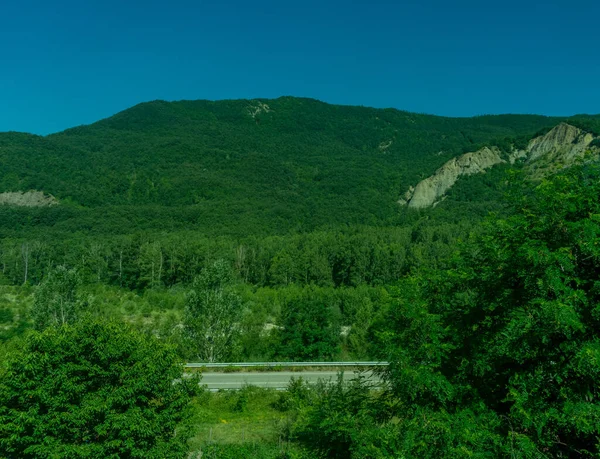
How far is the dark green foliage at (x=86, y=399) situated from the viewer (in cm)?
1107

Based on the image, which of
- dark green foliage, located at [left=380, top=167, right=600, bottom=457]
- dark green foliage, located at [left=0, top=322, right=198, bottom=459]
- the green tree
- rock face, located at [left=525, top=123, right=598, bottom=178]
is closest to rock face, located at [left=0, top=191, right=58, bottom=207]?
the green tree

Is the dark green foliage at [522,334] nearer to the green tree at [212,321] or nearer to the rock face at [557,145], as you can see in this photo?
the green tree at [212,321]

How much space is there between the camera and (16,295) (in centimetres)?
6569

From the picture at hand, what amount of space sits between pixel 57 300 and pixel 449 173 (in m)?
142

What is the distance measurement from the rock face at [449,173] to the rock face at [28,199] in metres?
137

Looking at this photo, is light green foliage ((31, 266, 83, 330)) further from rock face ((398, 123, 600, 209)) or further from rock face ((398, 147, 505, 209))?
rock face ((398, 123, 600, 209))

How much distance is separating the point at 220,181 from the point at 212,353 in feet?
535

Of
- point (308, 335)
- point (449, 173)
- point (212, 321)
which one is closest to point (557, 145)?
point (449, 173)

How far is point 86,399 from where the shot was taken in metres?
11.4

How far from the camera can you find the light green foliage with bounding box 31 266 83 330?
33219 millimetres

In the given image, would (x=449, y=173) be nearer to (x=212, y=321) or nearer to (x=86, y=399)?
(x=212, y=321)

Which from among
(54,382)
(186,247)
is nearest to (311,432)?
(54,382)

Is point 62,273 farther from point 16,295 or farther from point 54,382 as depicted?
point 16,295

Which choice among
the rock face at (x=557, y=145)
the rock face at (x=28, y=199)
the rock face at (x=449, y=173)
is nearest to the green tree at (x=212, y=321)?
the rock face at (x=557, y=145)
